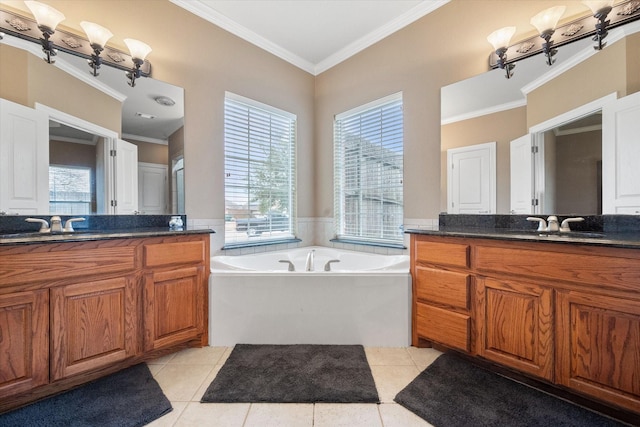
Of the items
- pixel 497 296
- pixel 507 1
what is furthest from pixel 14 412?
pixel 507 1

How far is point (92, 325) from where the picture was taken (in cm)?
148

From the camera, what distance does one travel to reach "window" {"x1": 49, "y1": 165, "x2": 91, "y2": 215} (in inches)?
69.9

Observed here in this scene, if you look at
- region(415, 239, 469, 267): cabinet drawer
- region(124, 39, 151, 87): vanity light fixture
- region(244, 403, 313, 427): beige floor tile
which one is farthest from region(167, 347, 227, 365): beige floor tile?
region(124, 39, 151, 87): vanity light fixture

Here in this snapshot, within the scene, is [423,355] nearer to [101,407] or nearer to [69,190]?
[101,407]

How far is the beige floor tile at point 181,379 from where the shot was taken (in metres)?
1.44

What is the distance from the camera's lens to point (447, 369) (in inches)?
65.6

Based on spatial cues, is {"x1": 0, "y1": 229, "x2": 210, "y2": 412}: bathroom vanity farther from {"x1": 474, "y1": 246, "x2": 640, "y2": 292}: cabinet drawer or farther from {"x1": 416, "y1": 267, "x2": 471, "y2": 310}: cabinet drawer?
{"x1": 474, "y1": 246, "x2": 640, "y2": 292}: cabinet drawer

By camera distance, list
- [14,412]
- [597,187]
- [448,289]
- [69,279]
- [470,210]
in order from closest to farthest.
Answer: [14,412], [69,279], [597,187], [448,289], [470,210]

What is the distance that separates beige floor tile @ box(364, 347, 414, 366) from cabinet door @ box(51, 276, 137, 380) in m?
1.50

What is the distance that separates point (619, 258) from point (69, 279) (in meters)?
2.66

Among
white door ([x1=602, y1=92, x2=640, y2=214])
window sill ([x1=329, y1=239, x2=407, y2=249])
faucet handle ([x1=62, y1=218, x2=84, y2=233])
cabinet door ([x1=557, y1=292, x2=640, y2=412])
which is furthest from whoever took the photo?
window sill ([x1=329, y1=239, x2=407, y2=249])

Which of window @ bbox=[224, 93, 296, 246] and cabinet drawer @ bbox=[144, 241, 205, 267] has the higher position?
window @ bbox=[224, 93, 296, 246]

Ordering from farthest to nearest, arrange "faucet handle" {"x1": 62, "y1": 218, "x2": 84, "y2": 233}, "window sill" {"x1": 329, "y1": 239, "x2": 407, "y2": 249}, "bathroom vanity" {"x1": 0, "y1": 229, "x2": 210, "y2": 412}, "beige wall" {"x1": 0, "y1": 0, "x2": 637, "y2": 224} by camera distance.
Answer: "window sill" {"x1": 329, "y1": 239, "x2": 407, "y2": 249}, "beige wall" {"x1": 0, "y1": 0, "x2": 637, "y2": 224}, "faucet handle" {"x1": 62, "y1": 218, "x2": 84, "y2": 233}, "bathroom vanity" {"x1": 0, "y1": 229, "x2": 210, "y2": 412}

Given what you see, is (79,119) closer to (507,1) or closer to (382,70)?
(382,70)
